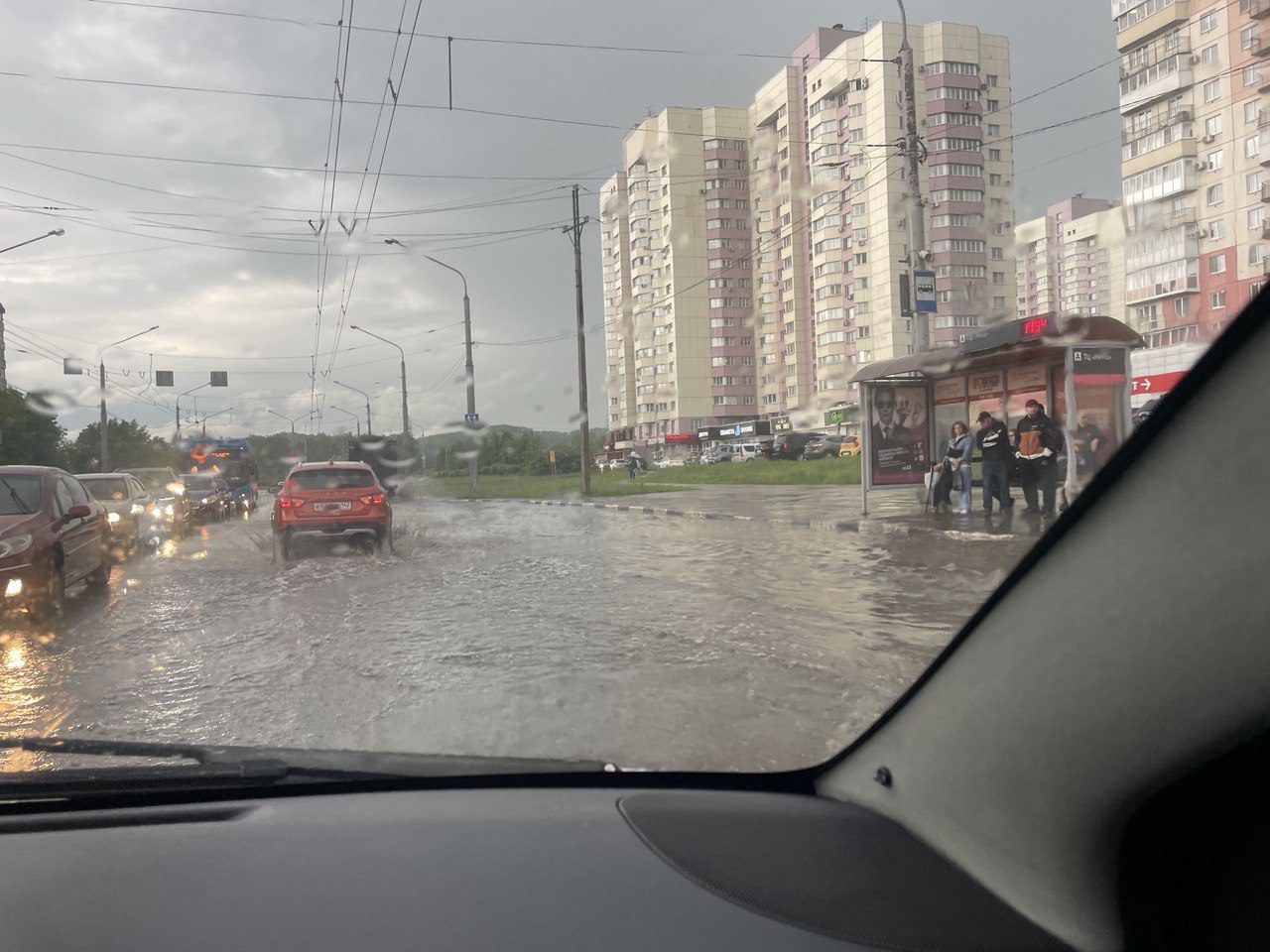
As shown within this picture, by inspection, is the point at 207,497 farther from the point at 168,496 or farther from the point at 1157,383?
the point at 1157,383

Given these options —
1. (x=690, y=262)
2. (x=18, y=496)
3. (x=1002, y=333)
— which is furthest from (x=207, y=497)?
(x=1002, y=333)

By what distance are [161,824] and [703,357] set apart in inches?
262

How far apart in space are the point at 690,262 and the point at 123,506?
9613mm

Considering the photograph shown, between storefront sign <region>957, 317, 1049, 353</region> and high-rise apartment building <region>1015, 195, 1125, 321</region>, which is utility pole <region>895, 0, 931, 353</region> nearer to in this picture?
storefront sign <region>957, 317, 1049, 353</region>

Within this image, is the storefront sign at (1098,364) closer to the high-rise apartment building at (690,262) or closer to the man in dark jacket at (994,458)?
the man in dark jacket at (994,458)

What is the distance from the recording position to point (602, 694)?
16.9 ft

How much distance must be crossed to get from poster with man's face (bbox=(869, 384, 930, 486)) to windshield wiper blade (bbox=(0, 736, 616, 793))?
5.32 meters

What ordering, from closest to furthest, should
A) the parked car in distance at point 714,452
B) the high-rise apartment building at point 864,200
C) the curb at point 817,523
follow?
the high-rise apartment building at point 864,200, the curb at point 817,523, the parked car in distance at point 714,452

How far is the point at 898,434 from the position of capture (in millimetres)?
9172

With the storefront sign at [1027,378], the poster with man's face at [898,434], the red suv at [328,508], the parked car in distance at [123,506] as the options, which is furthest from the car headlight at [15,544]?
the storefront sign at [1027,378]

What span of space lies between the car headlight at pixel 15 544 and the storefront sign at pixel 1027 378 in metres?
7.97

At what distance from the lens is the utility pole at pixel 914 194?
3539mm

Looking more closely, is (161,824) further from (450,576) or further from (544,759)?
(450,576)

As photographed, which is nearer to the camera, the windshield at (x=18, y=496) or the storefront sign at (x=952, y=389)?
the storefront sign at (x=952, y=389)
